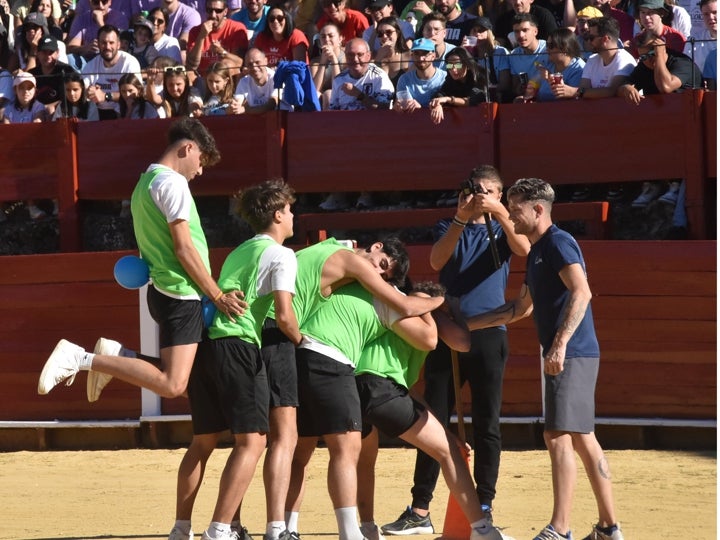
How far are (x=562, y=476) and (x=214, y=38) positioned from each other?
7.38 metres

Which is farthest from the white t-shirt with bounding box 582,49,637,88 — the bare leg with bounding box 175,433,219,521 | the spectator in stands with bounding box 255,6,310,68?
the bare leg with bounding box 175,433,219,521

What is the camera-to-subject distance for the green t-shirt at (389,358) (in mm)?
5898

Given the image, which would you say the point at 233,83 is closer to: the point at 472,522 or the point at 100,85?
the point at 100,85

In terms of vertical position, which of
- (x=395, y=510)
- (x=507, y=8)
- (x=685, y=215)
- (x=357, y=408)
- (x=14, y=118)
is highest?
(x=507, y=8)

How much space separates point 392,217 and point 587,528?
405 cm

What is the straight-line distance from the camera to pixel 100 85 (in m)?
11.8

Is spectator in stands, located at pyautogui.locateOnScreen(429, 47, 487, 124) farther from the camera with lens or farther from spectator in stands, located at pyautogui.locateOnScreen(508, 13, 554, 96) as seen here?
the camera with lens

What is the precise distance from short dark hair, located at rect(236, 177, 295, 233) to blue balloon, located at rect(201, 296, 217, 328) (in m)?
0.39

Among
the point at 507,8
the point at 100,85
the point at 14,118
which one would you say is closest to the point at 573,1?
the point at 507,8

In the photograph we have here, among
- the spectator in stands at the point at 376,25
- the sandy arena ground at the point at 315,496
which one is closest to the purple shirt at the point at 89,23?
the spectator in stands at the point at 376,25

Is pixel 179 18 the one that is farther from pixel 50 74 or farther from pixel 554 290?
pixel 554 290

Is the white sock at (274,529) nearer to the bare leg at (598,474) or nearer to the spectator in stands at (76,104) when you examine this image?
the bare leg at (598,474)

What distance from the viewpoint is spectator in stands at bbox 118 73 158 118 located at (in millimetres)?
11492

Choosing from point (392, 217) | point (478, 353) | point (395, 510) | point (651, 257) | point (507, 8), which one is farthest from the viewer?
point (507, 8)
